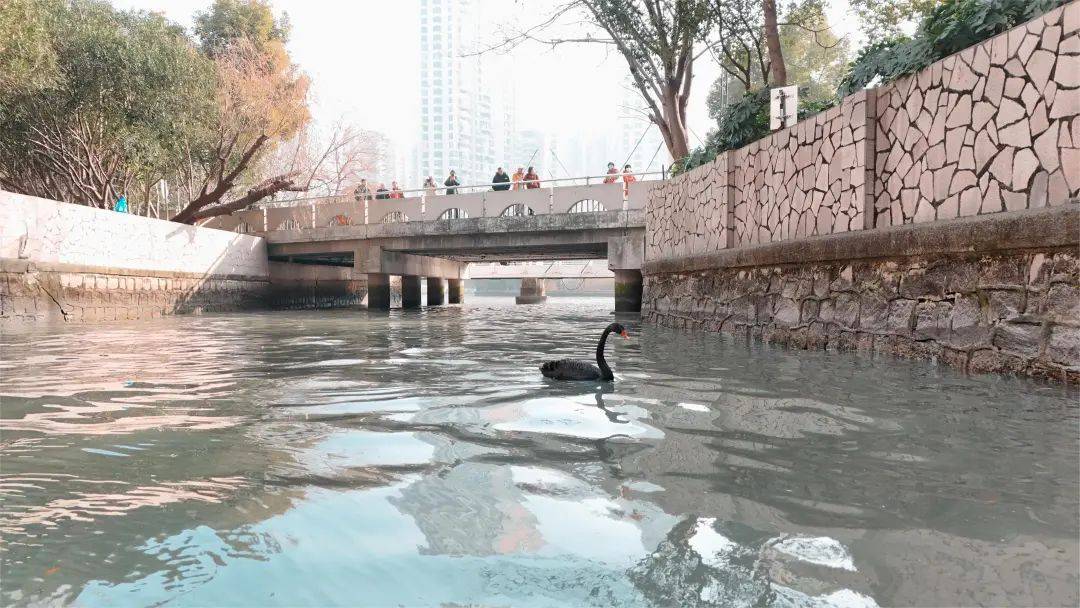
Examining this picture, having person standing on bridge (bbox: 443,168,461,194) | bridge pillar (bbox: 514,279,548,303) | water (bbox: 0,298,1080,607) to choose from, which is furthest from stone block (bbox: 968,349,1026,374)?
bridge pillar (bbox: 514,279,548,303)

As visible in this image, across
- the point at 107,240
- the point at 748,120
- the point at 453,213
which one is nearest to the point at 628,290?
the point at 453,213

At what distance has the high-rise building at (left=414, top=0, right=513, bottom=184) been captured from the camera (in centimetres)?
15112

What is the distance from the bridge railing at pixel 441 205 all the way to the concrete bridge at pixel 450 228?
4cm

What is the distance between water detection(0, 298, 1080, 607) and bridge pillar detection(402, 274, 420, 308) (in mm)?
25216

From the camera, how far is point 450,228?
25.5 metres

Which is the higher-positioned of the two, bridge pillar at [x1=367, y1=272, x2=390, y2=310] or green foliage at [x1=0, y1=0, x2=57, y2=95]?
green foliage at [x1=0, y1=0, x2=57, y2=95]

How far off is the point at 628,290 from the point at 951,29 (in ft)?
57.8

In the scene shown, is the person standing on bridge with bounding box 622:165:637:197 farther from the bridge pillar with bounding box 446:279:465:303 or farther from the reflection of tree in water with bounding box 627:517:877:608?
the reflection of tree in water with bounding box 627:517:877:608

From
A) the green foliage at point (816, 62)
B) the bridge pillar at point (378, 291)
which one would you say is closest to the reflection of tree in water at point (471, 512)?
the bridge pillar at point (378, 291)

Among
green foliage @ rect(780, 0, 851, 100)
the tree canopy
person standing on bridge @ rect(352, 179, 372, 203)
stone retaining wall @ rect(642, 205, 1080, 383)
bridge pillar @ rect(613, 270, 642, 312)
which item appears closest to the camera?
stone retaining wall @ rect(642, 205, 1080, 383)

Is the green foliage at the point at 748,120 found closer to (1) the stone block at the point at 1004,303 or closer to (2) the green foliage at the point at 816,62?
(1) the stone block at the point at 1004,303

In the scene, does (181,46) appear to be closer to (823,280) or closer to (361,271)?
(361,271)

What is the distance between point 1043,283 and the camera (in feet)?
17.7

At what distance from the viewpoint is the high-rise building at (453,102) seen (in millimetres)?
151125
